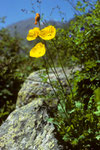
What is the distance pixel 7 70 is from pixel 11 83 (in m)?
0.35

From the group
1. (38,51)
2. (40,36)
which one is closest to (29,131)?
(38,51)

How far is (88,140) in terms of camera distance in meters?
1.73

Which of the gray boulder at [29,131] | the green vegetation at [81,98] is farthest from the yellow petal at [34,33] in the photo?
the gray boulder at [29,131]

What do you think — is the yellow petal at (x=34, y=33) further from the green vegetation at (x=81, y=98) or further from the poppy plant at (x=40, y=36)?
the green vegetation at (x=81, y=98)

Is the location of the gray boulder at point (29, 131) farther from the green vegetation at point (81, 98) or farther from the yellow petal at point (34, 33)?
the yellow petal at point (34, 33)

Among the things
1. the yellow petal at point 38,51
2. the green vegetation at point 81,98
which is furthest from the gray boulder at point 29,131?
the yellow petal at point 38,51

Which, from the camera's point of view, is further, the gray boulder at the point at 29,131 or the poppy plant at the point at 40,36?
the gray boulder at the point at 29,131

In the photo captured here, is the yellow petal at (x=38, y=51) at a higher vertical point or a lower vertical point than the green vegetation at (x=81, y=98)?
higher

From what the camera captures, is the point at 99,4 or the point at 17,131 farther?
the point at 99,4

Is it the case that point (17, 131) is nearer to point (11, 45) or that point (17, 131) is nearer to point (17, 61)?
point (17, 61)

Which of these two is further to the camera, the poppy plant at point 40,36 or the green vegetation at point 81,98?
the green vegetation at point 81,98

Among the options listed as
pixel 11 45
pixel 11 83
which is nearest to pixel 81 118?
pixel 11 83

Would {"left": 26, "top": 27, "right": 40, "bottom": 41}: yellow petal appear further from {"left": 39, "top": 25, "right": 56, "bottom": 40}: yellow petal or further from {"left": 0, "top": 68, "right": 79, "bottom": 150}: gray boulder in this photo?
{"left": 0, "top": 68, "right": 79, "bottom": 150}: gray boulder

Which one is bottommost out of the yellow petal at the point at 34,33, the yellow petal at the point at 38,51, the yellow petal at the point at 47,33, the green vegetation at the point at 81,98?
the green vegetation at the point at 81,98
